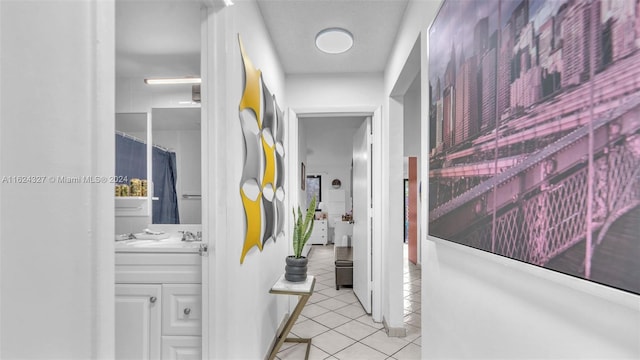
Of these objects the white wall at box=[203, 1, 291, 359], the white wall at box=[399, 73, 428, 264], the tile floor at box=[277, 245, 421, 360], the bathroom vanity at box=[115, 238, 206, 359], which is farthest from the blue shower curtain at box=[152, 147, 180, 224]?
the white wall at box=[399, 73, 428, 264]

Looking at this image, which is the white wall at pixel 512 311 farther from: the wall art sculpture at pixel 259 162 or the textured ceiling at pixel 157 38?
the textured ceiling at pixel 157 38

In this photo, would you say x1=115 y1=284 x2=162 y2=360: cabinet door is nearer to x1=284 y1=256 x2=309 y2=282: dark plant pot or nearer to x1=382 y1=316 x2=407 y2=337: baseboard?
x1=284 y1=256 x2=309 y2=282: dark plant pot

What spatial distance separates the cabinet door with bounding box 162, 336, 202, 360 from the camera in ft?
5.19

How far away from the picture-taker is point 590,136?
474 mm

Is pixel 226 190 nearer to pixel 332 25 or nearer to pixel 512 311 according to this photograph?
pixel 512 311

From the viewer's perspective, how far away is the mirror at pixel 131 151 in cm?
224

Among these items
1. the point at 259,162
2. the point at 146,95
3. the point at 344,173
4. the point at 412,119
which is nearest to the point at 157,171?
the point at 146,95

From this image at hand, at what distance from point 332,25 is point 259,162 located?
116 centimetres

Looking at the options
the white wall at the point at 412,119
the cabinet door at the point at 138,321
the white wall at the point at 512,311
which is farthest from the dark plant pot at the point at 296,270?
the white wall at the point at 412,119
